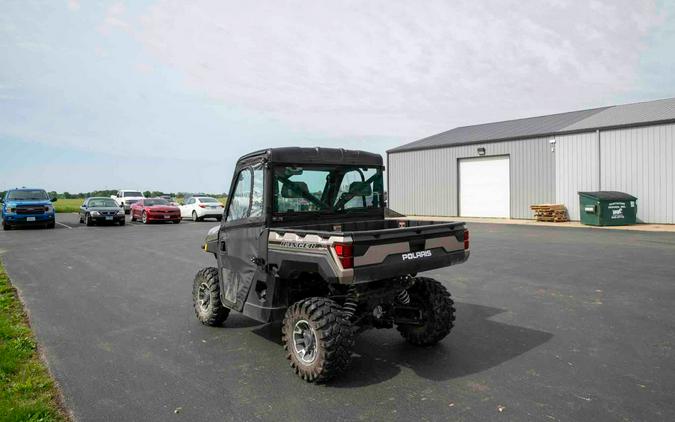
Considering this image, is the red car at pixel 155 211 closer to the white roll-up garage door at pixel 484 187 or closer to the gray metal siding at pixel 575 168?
the white roll-up garage door at pixel 484 187

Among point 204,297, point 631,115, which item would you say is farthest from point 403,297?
point 631,115

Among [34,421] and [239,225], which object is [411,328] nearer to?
[239,225]

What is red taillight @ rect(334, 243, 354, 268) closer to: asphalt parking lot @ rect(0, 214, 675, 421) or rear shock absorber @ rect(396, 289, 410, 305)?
asphalt parking lot @ rect(0, 214, 675, 421)

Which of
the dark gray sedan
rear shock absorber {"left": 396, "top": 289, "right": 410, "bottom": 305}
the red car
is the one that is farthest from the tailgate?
the red car

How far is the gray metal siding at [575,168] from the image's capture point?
21938 millimetres

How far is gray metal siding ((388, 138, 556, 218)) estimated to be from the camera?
78.3 feet

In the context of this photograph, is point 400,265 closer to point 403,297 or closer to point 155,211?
point 403,297

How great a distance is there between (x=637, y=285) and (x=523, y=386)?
524 cm

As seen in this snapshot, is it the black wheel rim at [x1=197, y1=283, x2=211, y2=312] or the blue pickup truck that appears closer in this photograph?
the black wheel rim at [x1=197, y1=283, x2=211, y2=312]

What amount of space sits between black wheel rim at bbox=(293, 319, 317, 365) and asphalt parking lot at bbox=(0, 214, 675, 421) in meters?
0.22

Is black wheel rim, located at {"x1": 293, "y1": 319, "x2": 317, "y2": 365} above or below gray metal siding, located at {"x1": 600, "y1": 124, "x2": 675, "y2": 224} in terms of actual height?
below

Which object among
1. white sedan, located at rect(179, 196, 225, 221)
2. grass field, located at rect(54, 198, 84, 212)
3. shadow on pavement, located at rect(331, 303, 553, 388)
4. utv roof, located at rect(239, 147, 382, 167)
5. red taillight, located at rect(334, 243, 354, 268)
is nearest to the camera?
red taillight, located at rect(334, 243, 354, 268)

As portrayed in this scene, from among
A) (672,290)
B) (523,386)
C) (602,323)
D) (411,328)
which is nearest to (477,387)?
(523,386)

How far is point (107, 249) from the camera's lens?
1407 centimetres
